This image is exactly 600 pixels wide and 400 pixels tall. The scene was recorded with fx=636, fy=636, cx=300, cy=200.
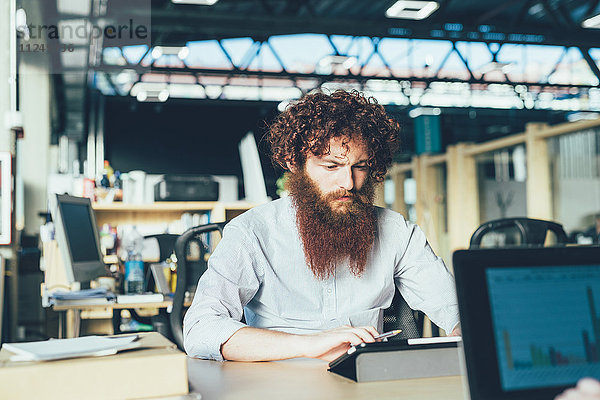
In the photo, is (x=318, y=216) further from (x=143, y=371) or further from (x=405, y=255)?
(x=143, y=371)

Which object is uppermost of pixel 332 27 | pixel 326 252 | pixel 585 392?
pixel 332 27

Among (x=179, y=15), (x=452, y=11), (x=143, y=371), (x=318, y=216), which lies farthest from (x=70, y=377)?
(x=452, y=11)

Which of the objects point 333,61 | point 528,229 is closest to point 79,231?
point 528,229

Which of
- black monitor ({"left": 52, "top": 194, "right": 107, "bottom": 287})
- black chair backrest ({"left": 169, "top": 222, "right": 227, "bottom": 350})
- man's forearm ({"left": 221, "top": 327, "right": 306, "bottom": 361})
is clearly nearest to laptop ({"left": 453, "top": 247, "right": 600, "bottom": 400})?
man's forearm ({"left": 221, "top": 327, "right": 306, "bottom": 361})

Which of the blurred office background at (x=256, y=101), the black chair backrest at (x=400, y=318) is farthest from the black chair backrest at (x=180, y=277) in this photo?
the black chair backrest at (x=400, y=318)

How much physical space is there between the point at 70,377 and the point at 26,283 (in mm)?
4562

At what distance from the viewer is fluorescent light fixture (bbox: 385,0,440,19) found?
263 inches

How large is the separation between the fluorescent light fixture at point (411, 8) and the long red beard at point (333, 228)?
5.35m

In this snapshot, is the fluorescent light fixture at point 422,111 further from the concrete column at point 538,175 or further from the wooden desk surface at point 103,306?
the wooden desk surface at point 103,306

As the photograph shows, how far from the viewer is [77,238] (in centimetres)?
309

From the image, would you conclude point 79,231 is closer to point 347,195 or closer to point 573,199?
point 347,195

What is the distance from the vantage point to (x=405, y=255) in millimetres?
1814

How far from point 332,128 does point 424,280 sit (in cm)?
50

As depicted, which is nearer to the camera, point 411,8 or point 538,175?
point 411,8
